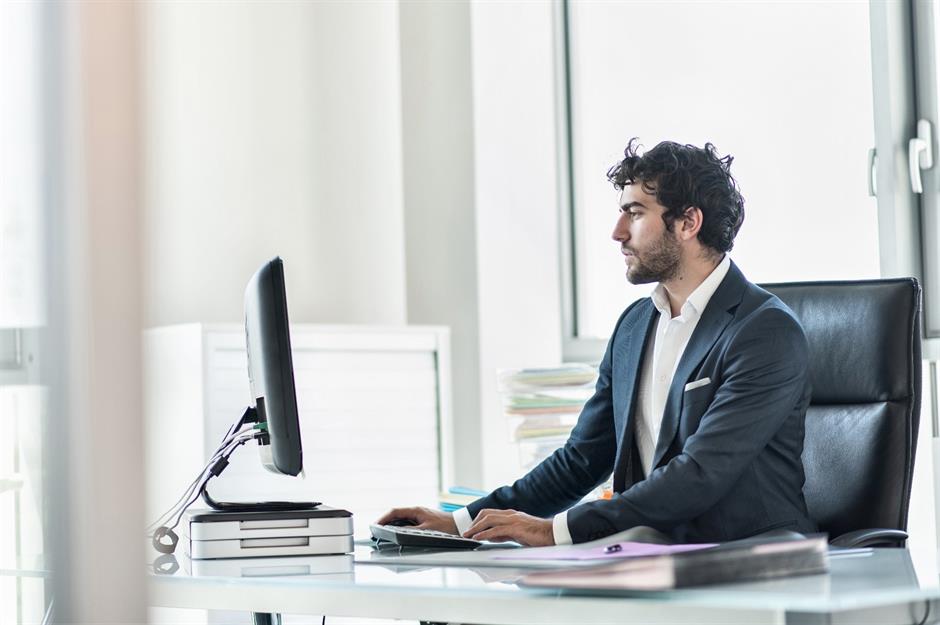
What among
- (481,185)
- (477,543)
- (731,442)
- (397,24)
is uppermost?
(397,24)

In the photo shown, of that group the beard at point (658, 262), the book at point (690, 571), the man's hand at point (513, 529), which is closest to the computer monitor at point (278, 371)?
the man's hand at point (513, 529)

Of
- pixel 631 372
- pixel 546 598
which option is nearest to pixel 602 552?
pixel 546 598

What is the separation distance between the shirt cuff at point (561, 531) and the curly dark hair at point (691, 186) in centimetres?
84

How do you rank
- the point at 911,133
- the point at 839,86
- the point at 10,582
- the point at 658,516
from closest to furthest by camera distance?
the point at 10,582
the point at 658,516
the point at 911,133
the point at 839,86

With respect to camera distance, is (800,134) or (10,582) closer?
(10,582)

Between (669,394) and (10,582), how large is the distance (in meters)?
1.39

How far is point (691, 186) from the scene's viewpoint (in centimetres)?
254

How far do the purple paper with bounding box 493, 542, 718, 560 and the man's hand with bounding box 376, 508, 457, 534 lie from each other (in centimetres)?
53

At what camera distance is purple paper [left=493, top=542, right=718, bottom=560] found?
153cm

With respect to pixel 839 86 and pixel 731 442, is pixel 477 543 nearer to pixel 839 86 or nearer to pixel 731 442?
pixel 731 442

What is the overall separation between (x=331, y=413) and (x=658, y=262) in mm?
1434

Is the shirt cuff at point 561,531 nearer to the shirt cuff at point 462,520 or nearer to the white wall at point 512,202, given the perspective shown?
the shirt cuff at point 462,520

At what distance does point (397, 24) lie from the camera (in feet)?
14.2

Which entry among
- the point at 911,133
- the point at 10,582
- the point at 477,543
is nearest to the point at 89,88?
the point at 10,582
